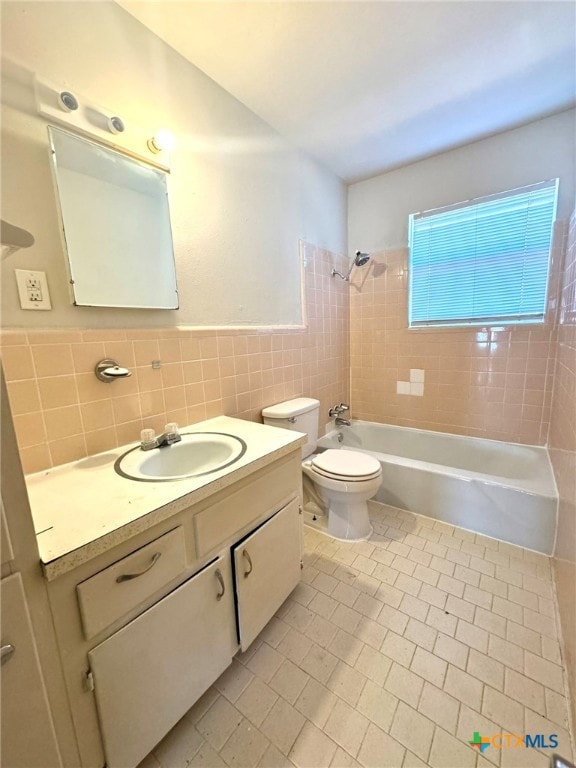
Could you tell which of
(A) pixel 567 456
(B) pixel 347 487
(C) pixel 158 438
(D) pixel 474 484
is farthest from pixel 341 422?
(C) pixel 158 438

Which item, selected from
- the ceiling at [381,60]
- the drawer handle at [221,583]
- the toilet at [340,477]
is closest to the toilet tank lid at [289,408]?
the toilet at [340,477]

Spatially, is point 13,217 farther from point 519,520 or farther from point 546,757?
point 519,520

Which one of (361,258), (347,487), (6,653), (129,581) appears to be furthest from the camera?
(361,258)

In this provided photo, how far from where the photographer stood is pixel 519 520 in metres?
1.65

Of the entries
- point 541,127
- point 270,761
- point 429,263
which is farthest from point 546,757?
point 541,127

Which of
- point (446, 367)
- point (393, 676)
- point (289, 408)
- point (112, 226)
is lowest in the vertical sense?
point (393, 676)

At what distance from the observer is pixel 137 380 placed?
1206 mm

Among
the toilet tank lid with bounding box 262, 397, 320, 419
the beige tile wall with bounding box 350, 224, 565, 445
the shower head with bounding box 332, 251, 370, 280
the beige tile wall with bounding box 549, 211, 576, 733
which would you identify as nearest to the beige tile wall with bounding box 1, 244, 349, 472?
the toilet tank lid with bounding box 262, 397, 320, 419

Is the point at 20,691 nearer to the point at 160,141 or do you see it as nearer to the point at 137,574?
the point at 137,574

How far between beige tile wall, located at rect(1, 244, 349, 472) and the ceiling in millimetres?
786

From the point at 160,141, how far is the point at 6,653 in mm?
1580

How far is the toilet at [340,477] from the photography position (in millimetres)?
1675

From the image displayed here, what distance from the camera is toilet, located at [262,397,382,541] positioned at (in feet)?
5.49

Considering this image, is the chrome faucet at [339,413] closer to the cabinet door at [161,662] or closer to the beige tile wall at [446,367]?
the beige tile wall at [446,367]
